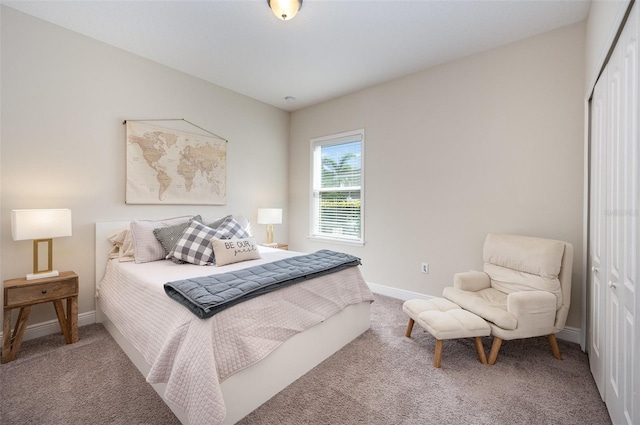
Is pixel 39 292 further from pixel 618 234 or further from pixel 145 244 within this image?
pixel 618 234

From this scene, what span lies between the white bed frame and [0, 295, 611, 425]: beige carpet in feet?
0.19

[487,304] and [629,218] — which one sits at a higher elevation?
[629,218]

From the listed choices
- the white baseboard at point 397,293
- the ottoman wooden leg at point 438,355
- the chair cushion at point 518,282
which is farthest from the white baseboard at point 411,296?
the ottoman wooden leg at point 438,355

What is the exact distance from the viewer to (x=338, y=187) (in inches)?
165

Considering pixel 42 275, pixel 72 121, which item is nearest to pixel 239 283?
pixel 42 275

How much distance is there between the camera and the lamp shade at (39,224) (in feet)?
6.84

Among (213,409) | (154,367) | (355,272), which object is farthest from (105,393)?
(355,272)

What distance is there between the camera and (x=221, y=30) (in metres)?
2.56

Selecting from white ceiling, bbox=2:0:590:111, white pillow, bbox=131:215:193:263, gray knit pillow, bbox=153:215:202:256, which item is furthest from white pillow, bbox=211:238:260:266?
white ceiling, bbox=2:0:590:111

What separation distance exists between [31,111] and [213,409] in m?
2.91

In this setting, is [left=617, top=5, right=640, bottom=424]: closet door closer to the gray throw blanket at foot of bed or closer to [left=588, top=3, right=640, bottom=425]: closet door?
[left=588, top=3, right=640, bottom=425]: closet door

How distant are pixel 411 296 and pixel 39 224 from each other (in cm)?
362

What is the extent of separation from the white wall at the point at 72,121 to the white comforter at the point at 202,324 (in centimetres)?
67

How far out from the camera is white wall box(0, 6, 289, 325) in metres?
2.32
